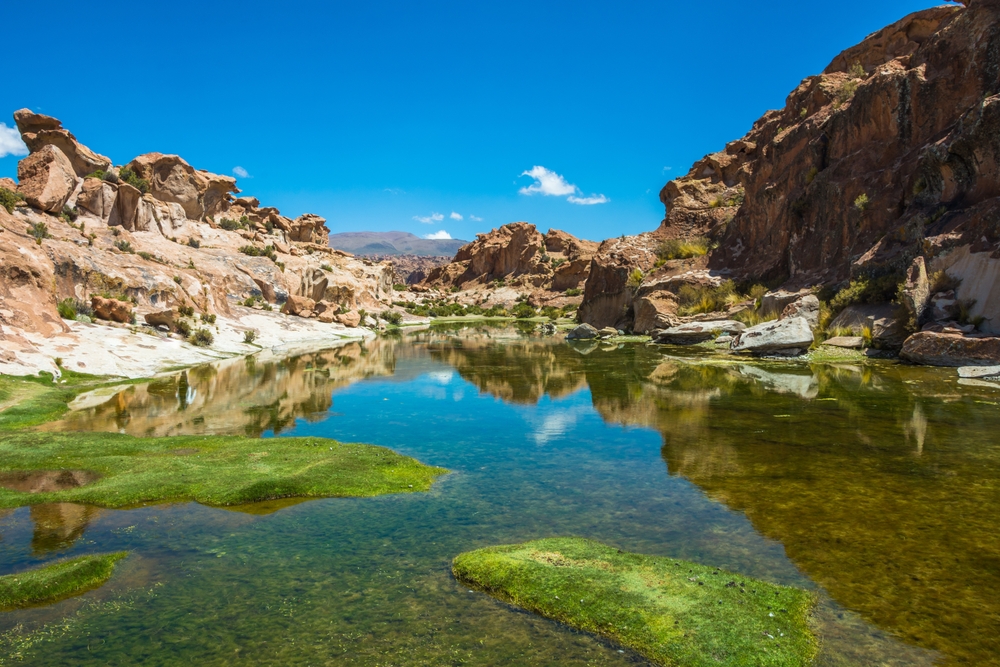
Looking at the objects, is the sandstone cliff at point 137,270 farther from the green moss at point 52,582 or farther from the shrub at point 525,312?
the shrub at point 525,312

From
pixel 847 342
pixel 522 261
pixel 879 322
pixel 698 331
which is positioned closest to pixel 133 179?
pixel 698 331

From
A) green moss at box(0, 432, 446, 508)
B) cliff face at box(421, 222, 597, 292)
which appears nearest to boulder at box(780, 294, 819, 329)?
green moss at box(0, 432, 446, 508)

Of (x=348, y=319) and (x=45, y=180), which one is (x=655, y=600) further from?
(x=348, y=319)

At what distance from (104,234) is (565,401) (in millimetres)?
33230

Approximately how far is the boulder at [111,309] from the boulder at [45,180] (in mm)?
13876

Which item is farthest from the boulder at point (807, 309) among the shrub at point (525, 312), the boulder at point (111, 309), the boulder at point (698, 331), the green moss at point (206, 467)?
the shrub at point (525, 312)

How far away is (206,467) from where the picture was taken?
980 centimetres

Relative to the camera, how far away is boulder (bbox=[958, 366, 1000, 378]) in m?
16.7

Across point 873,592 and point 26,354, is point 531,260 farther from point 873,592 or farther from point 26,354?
point 873,592

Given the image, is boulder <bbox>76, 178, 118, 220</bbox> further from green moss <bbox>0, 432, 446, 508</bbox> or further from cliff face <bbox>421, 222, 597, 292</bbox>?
cliff face <bbox>421, 222, 597, 292</bbox>

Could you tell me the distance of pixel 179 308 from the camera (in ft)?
95.2

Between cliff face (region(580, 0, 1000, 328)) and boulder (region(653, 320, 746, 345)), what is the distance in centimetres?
385

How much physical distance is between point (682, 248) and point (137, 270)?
111 ft

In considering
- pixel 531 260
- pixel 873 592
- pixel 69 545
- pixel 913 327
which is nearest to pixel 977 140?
pixel 913 327
